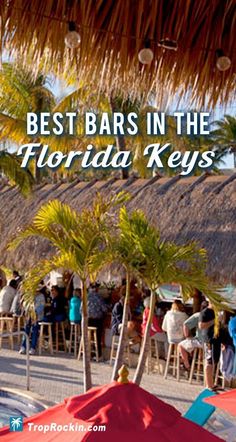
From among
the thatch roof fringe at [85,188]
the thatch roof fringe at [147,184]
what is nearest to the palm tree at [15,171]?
the thatch roof fringe at [85,188]

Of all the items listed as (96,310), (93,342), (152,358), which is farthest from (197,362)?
(93,342)

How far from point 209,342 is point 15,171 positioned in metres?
5.91

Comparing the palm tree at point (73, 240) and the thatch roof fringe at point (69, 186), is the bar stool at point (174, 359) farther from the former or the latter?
the thatch roof fringe at point (69, 186)

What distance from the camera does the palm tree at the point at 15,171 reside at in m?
13.2

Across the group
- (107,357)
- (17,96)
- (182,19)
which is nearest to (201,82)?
(182,19)

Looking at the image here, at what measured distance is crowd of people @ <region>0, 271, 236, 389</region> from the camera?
8977mm

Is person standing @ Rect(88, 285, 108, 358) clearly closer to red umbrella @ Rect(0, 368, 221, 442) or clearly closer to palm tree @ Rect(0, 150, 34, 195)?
palm tree @ Rect(0, 150, 34, 195)

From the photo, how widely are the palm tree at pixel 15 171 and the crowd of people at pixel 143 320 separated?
1895 mm

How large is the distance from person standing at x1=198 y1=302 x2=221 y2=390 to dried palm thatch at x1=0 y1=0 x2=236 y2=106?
648 cm

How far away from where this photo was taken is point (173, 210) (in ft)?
36.3

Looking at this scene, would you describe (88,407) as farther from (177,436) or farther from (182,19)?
(182,19)

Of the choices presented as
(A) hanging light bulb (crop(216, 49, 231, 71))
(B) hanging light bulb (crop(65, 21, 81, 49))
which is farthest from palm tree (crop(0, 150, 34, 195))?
(B) hanging light bulb (crop(65, 21, 81, 49))

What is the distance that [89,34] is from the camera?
8.07 ft

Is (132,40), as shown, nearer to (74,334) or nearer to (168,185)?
(168,185)
